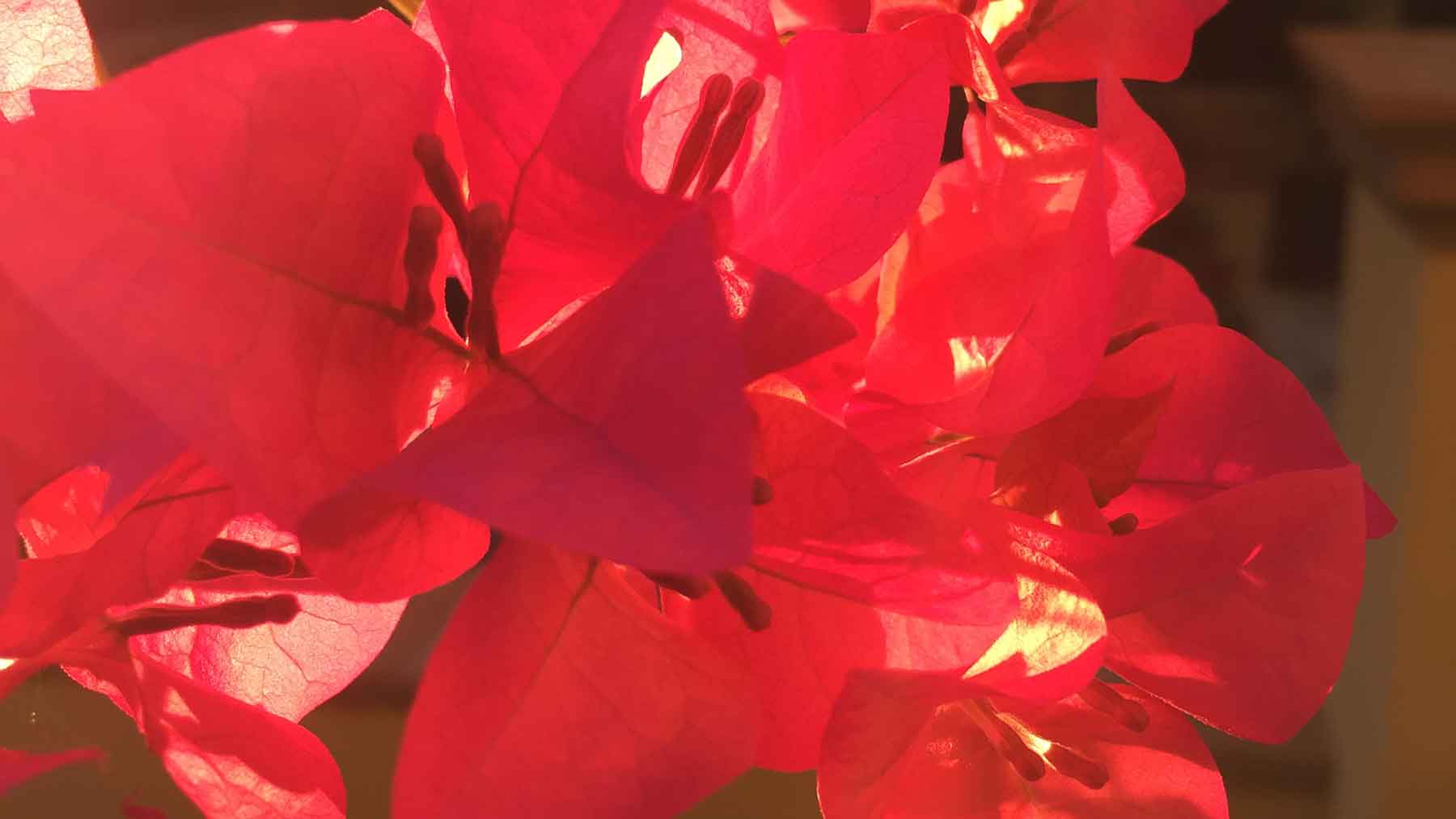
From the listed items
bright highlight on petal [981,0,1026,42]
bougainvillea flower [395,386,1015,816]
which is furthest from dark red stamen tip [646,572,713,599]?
bright highlight on petal [981,0,1026,42]

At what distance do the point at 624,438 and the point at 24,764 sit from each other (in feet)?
0.22

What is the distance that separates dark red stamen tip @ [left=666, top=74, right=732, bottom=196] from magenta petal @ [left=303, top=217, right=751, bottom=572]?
3cm

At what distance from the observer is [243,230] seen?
0.36ft

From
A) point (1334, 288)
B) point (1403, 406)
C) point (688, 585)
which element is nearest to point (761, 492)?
point (688, 585)

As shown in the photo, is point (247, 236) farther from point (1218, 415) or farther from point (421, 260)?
point (1218, 415)

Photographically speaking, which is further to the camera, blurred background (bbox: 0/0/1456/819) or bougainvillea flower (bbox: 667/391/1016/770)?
blurred background (bbox: 0/0/1456/819)

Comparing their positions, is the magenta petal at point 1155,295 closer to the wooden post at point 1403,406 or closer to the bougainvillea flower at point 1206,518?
the bougainvillea flower at point 1206,518

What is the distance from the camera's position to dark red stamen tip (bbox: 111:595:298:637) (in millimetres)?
144

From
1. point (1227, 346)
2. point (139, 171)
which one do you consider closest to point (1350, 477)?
point (1227, 346)

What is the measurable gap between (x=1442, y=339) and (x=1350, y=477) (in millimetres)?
471

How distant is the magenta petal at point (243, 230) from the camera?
0.10 m

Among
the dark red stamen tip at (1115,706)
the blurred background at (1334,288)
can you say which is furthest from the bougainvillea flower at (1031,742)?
the blurred background at (1334,288)

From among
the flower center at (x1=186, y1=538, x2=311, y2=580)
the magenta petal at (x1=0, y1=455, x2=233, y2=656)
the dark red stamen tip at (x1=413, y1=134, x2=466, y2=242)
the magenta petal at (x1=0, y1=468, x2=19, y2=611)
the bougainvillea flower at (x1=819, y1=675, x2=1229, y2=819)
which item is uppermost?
the dark red stamen tip at (x1=413, y1=134, x2=466, y2=242)

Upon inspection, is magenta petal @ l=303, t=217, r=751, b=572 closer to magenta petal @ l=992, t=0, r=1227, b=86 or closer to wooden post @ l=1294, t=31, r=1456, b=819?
magenta petal @ l=992, t=0, r=1227, b=86
